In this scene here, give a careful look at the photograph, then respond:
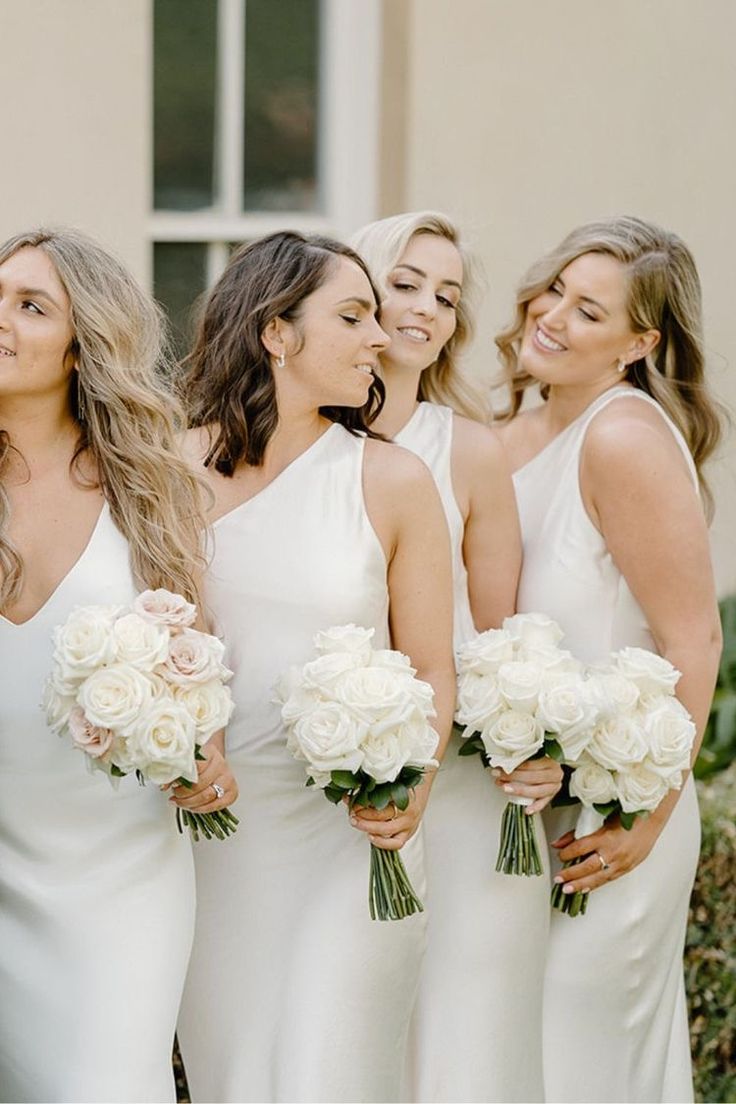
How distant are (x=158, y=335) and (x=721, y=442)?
5.34ft

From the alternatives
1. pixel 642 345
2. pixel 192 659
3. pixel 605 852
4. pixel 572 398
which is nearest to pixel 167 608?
pixel 192 659

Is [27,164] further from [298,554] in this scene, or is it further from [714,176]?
[714,176]

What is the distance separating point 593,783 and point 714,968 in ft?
5.73

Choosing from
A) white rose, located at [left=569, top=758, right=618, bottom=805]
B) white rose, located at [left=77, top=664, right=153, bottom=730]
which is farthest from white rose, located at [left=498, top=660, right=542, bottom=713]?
white rose, located at [left=77, top=664, right=153, bottom=730]

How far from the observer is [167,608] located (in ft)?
11.7

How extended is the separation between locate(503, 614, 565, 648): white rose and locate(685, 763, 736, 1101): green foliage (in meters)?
1.73

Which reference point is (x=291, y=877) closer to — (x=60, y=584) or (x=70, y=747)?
(x=70, y=747)

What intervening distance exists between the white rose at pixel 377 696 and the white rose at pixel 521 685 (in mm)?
352

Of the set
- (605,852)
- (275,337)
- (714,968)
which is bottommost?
(714,968)

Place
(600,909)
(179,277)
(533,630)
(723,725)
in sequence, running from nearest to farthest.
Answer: (533,630), (600,909), (179,277), (723,725)

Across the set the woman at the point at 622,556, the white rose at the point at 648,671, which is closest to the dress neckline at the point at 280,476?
the woman at the point at 622,556

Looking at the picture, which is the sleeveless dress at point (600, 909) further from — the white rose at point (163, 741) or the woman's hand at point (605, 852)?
the white rose at point (163, 741)

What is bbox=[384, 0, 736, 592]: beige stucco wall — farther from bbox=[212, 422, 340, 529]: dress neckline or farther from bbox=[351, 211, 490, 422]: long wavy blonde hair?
bbox=[212, 422, 340, 529]: dress neckline

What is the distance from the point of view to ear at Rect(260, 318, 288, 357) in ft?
13.2
